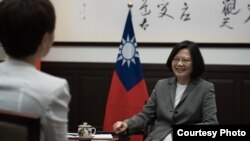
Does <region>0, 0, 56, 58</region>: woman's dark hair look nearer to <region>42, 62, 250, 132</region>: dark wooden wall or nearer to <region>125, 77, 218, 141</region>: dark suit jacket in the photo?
<region>125, 77, 218, 141</region>: dark suit jacket

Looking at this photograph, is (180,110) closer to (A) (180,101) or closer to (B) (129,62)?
(A) (180,101)

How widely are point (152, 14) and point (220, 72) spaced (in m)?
0.94

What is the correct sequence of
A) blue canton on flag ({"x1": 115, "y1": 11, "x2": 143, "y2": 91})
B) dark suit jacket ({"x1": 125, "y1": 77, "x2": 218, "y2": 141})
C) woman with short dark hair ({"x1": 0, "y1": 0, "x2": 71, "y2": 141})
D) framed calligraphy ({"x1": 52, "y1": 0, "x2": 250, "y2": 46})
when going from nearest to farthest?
1. woman with short dark hair ({"x1": 0, "y1": 0, "x2": 71, "y2": 141})
2. dark suit jacket ({"x1": 125, "y1": 77, "x2": 218, "y2": 141})
3. blue canton on flag ({"x1": 115, "y1": 11, "x2": 143, "y2": 91})
4. framed calligraphy ({"x1": 52, "y1": 0, "x2": 250, "y2": 46})

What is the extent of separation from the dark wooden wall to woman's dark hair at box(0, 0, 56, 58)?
310cm

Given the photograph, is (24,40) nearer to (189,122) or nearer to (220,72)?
(189,122)

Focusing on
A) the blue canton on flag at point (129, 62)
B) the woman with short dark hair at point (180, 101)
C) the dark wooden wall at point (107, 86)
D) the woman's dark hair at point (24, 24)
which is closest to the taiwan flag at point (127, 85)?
the blue canton on flag at point (129, 62)

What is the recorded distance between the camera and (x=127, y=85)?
381 centimetres

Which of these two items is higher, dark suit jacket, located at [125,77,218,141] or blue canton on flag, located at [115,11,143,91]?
blue canton on flag, located at [115,11,143,91]

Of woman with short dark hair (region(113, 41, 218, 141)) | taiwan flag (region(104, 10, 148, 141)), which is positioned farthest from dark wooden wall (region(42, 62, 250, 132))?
woman with short dark hair (region(113, 41, 218, 141))

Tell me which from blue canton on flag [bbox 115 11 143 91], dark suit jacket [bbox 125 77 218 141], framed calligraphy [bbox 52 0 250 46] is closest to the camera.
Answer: dark suit jacket [bbox 125 77 218 141]

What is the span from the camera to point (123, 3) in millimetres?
4227

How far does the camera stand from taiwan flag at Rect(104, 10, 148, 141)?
12.4 ft

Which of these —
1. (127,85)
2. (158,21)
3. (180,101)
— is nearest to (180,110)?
(180,101)

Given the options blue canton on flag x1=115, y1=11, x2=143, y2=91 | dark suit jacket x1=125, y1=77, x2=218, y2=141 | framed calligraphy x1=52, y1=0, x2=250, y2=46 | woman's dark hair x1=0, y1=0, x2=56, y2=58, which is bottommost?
dark suit jacket x1=125, y1=77, x2=218, y2=141
